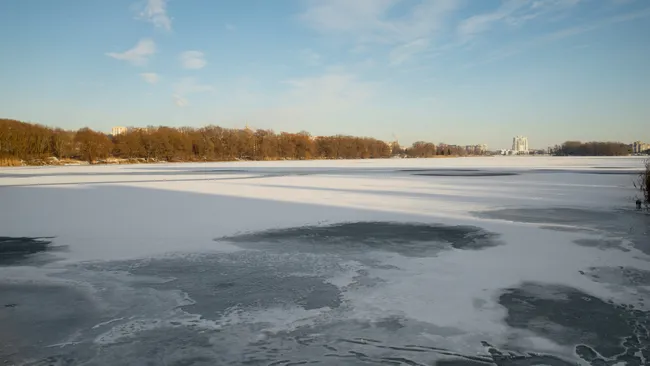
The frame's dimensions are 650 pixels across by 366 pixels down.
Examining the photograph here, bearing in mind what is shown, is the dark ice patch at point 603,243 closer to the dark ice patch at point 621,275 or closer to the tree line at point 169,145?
the dark ice patch at point 621,275

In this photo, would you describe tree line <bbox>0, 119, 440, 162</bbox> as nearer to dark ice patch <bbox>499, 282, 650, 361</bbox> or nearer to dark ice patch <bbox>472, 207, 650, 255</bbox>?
dark ice patch <bbox>472, 207, 650, 255</bbox>

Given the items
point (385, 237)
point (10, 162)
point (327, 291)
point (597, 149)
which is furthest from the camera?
point (597, 149)

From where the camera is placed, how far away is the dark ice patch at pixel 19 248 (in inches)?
199

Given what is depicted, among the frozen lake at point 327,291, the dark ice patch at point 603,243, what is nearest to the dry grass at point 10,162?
the frozen lake at point 327,291

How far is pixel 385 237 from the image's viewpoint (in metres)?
6.25

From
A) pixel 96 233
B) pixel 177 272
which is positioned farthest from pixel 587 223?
pixel 96 233

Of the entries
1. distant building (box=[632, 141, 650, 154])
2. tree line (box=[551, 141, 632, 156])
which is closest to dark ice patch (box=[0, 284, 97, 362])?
tree line (box=[551, 141, 632, 156])

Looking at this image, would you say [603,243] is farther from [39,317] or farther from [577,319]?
[39,317]

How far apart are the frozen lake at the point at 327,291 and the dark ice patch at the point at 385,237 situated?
0.03m

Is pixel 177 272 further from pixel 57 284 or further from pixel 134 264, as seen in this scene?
pixel 57 284

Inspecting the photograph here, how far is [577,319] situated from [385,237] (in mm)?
3316

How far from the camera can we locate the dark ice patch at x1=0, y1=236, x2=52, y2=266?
16.6ft

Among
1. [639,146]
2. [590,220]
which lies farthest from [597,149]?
[590,220]

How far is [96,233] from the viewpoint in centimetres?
665
